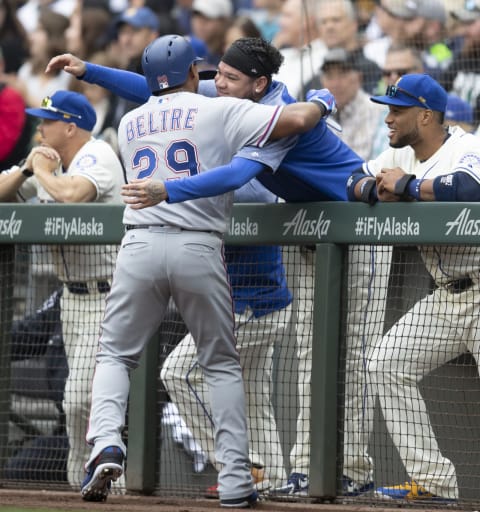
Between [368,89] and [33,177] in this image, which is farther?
[368,89]

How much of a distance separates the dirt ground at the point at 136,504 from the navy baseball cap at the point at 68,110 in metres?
2.17

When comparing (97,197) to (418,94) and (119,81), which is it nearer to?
(119,81)

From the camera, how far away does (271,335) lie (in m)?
5.81

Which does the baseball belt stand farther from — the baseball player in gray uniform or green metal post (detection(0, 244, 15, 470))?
the baseball player in gray uniform

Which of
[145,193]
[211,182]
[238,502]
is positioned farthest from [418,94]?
[238,502]

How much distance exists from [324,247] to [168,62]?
1116 mm

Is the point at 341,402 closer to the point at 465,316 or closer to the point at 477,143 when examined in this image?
the point at 465,316

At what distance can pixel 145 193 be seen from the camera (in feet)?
15.8

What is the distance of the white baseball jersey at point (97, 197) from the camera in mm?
6277

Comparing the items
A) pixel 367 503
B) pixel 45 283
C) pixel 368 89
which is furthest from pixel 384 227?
pixel 368 89

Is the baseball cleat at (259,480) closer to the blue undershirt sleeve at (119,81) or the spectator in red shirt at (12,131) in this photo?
the blue undershirt sleeve at (119,81)

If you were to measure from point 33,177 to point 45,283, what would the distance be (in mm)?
817

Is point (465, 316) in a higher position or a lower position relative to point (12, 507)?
higher

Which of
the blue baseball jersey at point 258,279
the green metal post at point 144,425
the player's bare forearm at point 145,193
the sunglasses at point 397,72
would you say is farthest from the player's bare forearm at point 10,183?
the sunglasses at point 397,72
